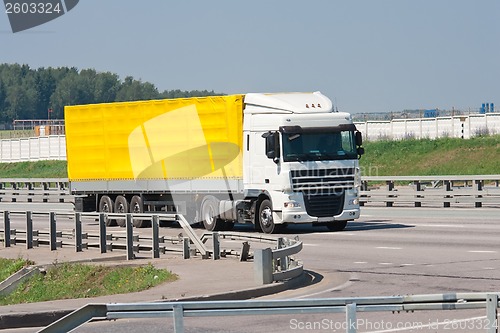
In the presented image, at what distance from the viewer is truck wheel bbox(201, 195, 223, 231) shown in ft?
105

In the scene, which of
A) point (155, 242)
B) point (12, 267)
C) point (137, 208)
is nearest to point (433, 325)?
point (155, 242)

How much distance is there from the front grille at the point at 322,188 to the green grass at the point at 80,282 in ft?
26.2

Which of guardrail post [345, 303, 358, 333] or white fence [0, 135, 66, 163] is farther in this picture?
white fence [0, 135, 66, 163]

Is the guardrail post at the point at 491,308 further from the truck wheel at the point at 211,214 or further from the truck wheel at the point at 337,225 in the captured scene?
the truck wheel at the point at 211,214

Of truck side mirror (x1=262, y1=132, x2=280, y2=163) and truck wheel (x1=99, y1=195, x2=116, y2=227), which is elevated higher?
truck side mirror (x1=262, y1=132, x2=280, y2=163)

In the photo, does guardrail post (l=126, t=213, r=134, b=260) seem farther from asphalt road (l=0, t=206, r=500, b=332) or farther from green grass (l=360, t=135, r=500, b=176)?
green grass (l=360, t=135, r=500, b=176)

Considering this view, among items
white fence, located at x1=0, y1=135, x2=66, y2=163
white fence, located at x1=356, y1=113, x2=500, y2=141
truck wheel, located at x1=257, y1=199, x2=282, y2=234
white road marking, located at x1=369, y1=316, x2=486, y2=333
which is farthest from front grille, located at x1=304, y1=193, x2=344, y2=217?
white fence, located at x1=0, y1=135, x2=66, y2=163

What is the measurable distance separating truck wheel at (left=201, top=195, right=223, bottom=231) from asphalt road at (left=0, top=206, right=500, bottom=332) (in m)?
1.42

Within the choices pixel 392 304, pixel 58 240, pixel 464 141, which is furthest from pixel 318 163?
pixel 464 141

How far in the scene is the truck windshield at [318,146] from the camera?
2997 centimetres

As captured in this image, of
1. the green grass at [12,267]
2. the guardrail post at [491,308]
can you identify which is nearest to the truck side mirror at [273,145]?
the green grass at [12,267]

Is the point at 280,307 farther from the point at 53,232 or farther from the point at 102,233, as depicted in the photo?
the point at 53,232

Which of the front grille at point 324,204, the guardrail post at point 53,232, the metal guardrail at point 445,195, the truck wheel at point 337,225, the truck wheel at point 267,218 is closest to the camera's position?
the guardrail post at point 53,232

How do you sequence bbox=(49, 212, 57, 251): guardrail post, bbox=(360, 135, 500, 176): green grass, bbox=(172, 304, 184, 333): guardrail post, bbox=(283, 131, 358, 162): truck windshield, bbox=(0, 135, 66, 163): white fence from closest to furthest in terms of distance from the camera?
bbox=(172, 304, 184, 333): guardrail post, bbox=(49, 212, 57, 251): guardrail post, bbox=(283, 131, 358, 162): truck windshield, bbox=(360, 135, 500, 176): green grass, bbox=(0, 135, 66, 163): white fence
